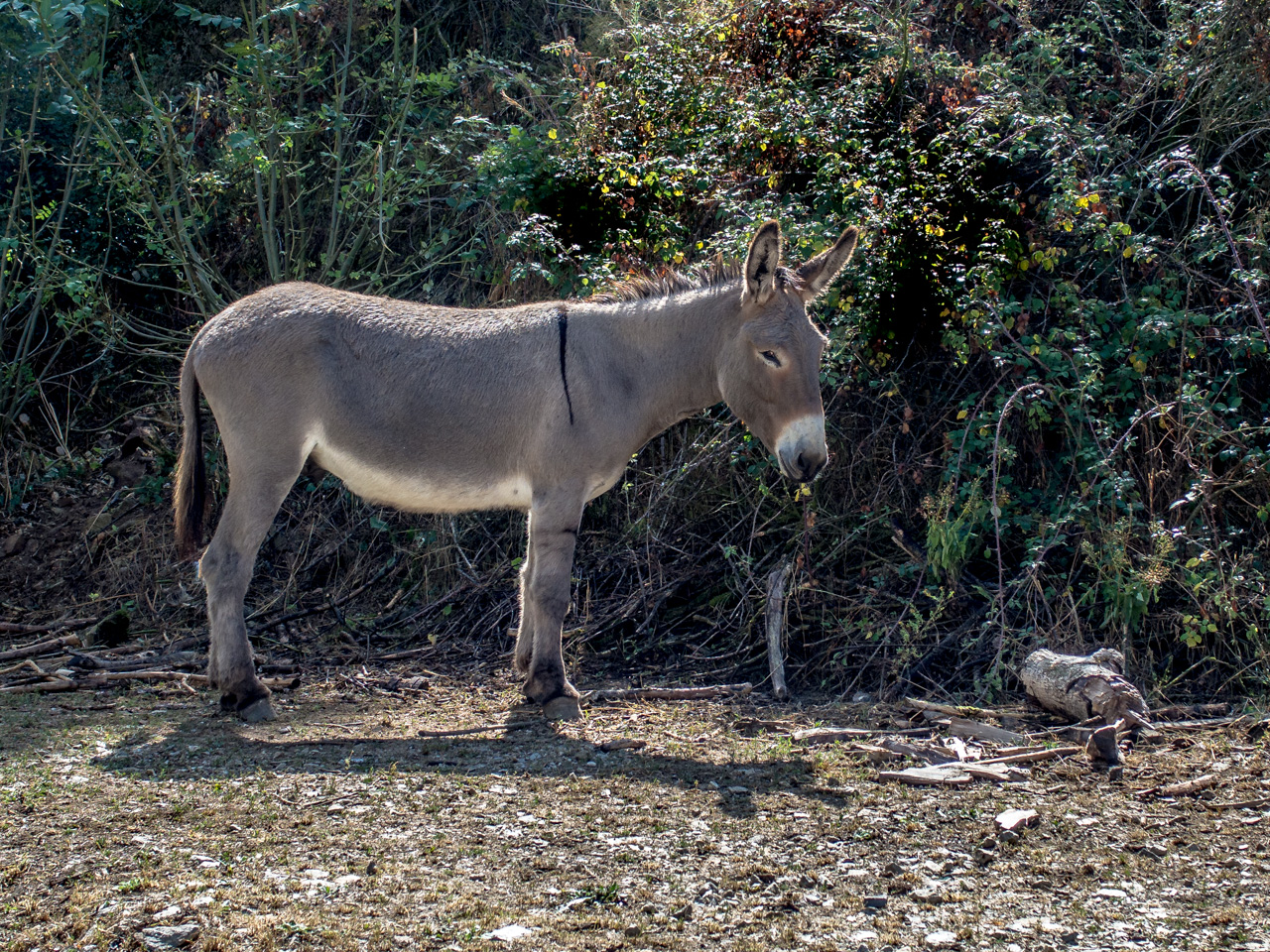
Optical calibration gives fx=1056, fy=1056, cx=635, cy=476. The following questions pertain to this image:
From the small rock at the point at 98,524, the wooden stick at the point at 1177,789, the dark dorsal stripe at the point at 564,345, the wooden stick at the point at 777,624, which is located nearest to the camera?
the wooden stick at the point at 1177,789

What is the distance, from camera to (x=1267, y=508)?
5.05 metres

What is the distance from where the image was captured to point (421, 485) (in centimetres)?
509

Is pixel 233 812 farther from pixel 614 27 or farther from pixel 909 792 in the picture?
pixel 614 27

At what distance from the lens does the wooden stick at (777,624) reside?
534 centimetres

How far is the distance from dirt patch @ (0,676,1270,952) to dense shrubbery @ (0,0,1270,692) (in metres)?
1.35

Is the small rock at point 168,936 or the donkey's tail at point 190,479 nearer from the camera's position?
the small rock at point 168,936

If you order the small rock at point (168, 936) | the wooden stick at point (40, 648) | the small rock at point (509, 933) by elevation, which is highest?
the wooden stick at point (40, 648)

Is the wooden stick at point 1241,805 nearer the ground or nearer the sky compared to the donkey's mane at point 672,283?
nearer the ground

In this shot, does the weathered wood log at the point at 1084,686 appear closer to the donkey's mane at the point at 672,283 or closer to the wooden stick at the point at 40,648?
the donkey's mane at the point at 672,283

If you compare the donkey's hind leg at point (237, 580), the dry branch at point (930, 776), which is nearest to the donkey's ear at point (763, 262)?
the dry branch at point (930, 776)

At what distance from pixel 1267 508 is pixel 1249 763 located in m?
1.54

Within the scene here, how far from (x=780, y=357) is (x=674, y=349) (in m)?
0.59

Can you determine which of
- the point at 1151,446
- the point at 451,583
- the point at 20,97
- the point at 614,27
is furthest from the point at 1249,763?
the point at 20,97

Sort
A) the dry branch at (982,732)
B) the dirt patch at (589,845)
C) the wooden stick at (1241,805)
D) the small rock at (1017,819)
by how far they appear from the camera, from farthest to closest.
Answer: the dry branch at (982,732) → the wooden stick at (1241,805) → the small rock at (1017,819) → the dirt patch at (589,845)
